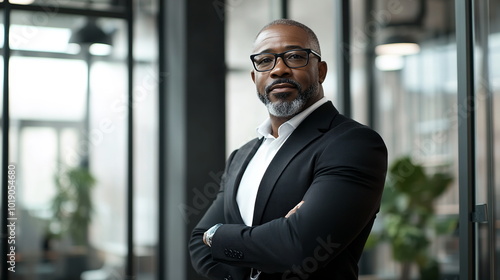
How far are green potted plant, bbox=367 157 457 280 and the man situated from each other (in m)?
3.51

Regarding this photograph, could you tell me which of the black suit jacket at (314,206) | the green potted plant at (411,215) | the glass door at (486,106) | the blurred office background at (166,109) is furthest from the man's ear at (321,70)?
the green potted plant at (411,215)

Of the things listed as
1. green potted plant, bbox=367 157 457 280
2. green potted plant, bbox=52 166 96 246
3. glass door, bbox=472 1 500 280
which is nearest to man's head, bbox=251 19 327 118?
glass door, bbox=472 1 500 280

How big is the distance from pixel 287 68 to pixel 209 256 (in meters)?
0.69

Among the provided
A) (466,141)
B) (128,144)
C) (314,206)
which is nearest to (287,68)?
(314,206)

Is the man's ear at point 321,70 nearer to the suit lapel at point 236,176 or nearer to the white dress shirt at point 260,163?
the white dress shirt at point 260,163

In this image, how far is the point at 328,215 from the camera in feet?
5.83

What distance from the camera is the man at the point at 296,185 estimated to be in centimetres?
179

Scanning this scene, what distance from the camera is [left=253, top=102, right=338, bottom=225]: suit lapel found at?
197 cm

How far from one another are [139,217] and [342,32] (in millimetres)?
2434

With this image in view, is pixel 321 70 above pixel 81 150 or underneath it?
above

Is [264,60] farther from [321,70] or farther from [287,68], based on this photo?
[321,70]

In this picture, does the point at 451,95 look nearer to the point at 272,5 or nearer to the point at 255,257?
the point at 272,5

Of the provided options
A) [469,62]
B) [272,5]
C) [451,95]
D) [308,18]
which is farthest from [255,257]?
[451,95]

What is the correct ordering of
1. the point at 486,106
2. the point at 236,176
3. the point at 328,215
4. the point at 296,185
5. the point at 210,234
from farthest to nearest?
the point at 486,106 < the point at 236,176 < the point at 210,234 < the point at 296,185 < the point at 328,215
